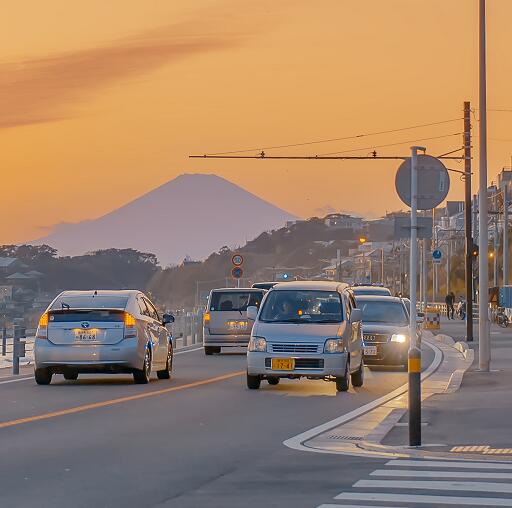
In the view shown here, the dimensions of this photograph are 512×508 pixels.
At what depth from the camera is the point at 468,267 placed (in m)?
50.8

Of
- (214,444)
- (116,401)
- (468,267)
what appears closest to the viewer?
(214,444)

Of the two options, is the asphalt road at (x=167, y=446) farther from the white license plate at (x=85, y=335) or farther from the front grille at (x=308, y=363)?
the white license plate at (x=85, y=335)

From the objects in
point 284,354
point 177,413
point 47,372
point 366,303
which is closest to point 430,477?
point 177,413

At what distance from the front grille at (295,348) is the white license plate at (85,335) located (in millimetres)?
3262

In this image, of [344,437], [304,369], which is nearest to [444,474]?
[344,437]

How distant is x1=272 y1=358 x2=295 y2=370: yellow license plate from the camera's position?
1022 inches

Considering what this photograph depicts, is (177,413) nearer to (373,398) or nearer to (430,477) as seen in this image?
(373,398)

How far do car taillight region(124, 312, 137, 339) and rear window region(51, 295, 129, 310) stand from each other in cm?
19

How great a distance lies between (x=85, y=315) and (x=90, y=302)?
1.79 feet

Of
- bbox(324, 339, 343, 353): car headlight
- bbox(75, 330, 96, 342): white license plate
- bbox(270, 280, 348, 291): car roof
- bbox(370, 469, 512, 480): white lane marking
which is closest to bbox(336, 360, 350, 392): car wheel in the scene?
bbox(324, 339, 343, 353): car headlight

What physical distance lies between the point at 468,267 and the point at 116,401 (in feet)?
96.5

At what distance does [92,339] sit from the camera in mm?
27000

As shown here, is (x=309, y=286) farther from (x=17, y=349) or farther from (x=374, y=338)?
(x=374, y=338)

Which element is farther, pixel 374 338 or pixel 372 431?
pixel 374 338
